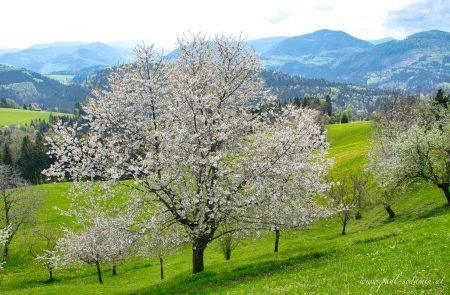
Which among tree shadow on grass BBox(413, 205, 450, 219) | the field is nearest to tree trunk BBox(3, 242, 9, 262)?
the field

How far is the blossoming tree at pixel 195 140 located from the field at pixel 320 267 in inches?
152

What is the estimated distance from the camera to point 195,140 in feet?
80.9

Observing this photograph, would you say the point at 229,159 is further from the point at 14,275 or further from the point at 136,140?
the point at 14,275

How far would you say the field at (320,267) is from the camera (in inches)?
663

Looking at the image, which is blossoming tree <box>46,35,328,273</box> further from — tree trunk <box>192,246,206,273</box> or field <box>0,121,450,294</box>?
field <box>0,121,450,294</box>

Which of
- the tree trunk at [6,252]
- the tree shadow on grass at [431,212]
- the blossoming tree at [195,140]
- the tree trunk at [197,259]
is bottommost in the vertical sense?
the tree trunk at [6,252]

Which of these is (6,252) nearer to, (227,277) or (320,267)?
(227,277)

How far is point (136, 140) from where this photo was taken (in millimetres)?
26016

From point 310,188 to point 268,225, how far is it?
144 inches

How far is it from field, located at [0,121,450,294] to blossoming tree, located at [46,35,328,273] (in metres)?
3.86

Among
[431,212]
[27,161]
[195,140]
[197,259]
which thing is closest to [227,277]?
[197,259]

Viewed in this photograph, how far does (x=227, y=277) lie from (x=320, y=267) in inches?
261

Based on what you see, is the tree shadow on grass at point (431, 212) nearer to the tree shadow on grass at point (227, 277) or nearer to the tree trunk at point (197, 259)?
the tree shadow on grass at point (227, 277)

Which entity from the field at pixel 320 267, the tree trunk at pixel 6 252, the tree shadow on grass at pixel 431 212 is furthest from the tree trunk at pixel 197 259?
the tree trunk at pixel 6 252
